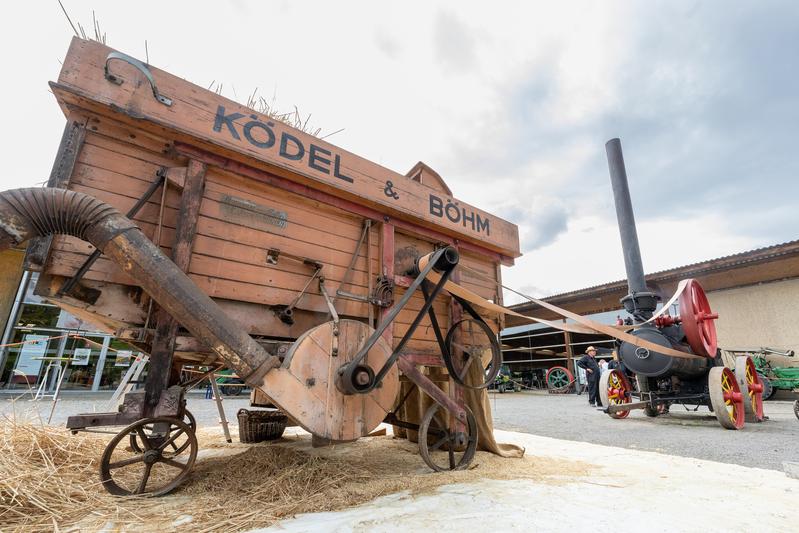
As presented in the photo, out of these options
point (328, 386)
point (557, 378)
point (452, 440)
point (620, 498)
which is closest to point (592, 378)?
point (557, 378)

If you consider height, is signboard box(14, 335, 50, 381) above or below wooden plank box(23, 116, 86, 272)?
below

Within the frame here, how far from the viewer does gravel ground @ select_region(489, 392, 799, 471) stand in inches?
152

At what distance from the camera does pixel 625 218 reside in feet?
25.6

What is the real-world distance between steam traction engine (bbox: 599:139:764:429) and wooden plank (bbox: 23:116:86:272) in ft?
21.0

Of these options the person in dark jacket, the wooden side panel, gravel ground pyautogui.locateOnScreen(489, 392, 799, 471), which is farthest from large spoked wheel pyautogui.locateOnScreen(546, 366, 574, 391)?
the wooden side panel

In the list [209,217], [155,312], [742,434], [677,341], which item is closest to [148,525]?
[155,312]

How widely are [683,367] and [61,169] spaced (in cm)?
791

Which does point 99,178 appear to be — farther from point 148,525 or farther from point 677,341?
point 677,341

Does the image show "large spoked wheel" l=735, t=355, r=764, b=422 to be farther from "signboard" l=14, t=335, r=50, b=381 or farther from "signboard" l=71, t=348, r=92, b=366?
"signboard" l=14, t=335, r=50, b=381

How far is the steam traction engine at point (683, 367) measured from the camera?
19.0 feet

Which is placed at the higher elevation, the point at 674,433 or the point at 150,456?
the point at 150,456

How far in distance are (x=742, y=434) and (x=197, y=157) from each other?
7.27 m

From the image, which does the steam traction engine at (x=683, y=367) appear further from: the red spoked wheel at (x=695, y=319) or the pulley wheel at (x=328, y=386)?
the pulley wheel at (x=328, y=386)

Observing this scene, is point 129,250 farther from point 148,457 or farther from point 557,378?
point 557,378
